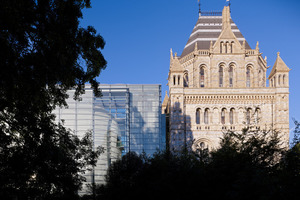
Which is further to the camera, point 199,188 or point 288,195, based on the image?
point 199,188

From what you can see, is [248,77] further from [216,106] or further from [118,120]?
[118,120]

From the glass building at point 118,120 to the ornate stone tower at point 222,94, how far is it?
5336 millimetres

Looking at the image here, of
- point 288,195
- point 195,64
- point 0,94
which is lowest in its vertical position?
point 288,195

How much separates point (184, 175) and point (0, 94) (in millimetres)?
7459

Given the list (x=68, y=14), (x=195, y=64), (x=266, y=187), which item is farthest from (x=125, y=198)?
(x=195, y=64)

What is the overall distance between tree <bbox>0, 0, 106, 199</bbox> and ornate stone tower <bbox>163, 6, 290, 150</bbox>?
78.4ft

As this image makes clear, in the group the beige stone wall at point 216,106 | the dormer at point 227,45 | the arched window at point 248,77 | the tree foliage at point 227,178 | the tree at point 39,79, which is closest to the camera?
the tree at point 39,79

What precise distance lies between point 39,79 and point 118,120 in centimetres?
3078

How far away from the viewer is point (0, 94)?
34.5ft

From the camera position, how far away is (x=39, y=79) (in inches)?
396

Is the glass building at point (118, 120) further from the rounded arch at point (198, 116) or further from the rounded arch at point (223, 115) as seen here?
the rounded arch at point (223, 115)

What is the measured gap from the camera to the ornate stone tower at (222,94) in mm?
36688

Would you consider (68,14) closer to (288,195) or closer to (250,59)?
(288,195)

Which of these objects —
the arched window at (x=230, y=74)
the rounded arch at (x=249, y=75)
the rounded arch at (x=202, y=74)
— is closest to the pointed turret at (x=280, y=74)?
the rounded arch at (x=249, y=75)
